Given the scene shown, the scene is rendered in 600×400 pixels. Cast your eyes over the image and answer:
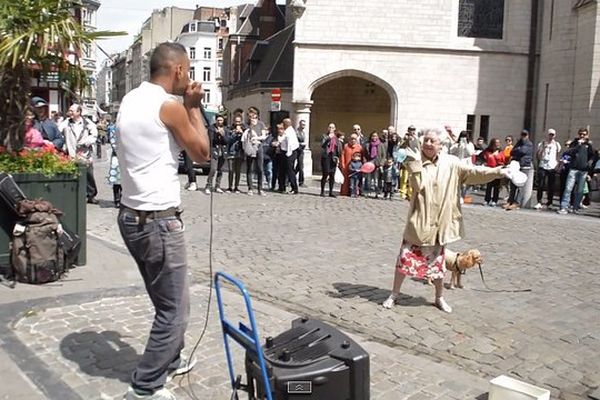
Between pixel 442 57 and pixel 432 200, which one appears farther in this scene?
pixel 442 57

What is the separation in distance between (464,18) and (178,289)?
24078mm

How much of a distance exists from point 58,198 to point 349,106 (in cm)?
2605

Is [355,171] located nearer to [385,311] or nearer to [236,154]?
[236,154]

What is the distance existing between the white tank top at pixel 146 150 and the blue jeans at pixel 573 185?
13.0 meters

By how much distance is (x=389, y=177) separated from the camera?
1628 cm

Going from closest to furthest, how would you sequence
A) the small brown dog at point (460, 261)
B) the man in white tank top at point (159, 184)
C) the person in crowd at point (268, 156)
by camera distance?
the man in white tank top at point (159, 184) → the small brown dog at point (460, 261) → the person in crowd at point (268, 156)

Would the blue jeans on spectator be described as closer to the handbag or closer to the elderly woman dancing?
the handbag

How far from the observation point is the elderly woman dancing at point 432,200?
5723 mm

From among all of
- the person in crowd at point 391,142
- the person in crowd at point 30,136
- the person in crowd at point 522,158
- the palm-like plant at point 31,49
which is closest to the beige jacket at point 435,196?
the palm-like plant at point 31,49

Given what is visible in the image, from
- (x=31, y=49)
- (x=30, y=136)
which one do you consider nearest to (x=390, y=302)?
(x=31, y=49)

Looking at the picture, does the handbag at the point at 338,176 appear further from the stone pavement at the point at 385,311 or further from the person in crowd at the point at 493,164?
the stone pavement at the point at 385,311

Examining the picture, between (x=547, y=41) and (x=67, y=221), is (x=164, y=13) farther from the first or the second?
(x=67, y=221)

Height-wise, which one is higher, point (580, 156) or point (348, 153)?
point (580, 156)

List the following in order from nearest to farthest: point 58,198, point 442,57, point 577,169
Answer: point 58,198, point 577,169, point 442,57
